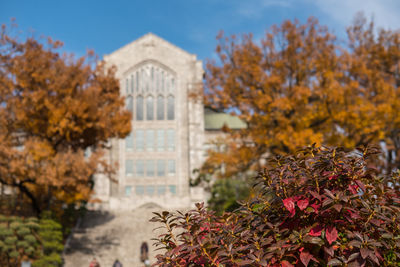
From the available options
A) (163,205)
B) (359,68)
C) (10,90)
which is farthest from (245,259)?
(163,205)

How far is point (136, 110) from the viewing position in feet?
138

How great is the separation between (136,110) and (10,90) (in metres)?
21.6

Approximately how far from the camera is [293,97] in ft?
54.3

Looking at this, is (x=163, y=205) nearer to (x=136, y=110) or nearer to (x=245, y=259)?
(x=136, y=110)

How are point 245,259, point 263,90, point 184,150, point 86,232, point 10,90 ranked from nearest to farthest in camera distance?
1. point 245,259
2. point 263,90
3. point 10,90
4. point 86,232
5. point 184,150

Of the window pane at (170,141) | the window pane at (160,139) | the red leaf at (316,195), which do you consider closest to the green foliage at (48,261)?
the red leaf at (316,195)

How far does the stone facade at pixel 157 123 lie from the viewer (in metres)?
41.4

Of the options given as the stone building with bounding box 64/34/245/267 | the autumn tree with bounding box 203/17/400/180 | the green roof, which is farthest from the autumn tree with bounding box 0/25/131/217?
the green roof

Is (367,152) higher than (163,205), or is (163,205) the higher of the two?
(367,152)

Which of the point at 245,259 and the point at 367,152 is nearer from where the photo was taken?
the point at 245,259

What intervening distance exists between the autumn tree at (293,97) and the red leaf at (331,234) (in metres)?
12.5

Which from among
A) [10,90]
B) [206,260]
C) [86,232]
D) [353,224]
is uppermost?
[10,90]

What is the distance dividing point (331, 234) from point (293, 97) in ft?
45.0

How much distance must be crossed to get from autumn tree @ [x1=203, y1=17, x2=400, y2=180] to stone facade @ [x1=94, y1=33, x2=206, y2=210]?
2204cm
